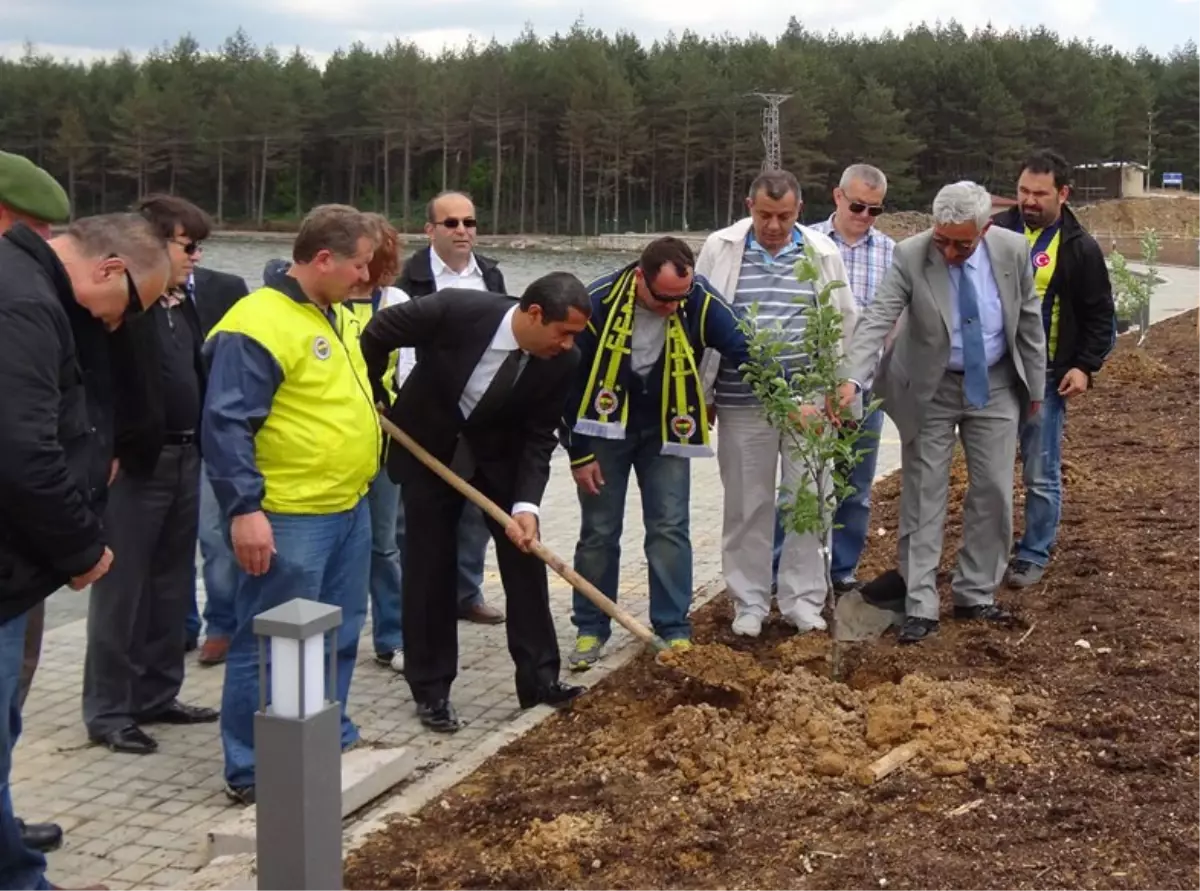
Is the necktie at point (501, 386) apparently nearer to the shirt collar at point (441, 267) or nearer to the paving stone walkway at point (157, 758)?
the paving stone walkway at point (157, 758)

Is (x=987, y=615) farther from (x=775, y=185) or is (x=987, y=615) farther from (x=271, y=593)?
(x=271, y=593)

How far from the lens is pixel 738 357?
565 cm

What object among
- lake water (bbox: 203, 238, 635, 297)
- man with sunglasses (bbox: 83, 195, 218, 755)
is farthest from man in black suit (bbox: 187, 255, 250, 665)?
lake water (bbox: 203, 238, 635, 297)

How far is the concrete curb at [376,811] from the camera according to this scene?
3.91 metres

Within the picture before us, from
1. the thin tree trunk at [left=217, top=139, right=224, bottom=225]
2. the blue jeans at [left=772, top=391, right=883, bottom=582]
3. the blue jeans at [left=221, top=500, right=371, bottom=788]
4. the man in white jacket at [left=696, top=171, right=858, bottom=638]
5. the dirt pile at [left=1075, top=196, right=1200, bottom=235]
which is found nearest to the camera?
the blue jeans at [left=221, top=500, right=371, bottom=788]

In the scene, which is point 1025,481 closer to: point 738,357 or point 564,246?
point 738,357

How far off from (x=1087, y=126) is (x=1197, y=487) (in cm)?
8347

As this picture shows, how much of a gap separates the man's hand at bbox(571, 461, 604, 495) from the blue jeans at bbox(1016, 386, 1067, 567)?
2.15m

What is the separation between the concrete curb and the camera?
3.91 metres

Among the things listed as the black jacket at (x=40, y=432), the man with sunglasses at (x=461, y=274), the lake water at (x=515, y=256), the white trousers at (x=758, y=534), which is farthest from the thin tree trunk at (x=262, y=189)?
the black jacket at (x=40, y=432)

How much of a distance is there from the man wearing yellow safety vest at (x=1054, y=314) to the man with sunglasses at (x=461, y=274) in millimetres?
2541

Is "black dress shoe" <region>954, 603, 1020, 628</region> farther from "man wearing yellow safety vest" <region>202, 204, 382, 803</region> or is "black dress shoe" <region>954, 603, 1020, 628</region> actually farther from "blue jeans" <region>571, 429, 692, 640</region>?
"man wearing yellow safety vest" <region>202, 204, 382, 803</region>

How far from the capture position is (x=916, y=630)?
573 cm

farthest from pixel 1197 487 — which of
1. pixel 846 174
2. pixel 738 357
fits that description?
pixel 738 357
